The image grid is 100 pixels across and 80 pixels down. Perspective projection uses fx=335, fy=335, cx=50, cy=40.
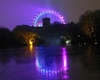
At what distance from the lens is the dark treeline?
322 feet


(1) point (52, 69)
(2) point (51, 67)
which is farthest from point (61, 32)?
(1) point (52, 69)

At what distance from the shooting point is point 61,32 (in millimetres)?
163000

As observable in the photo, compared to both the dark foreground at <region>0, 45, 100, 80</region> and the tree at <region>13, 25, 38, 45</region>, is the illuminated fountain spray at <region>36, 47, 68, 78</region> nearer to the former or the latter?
the dark foreground at <region>0, 45, 100, 80</region>

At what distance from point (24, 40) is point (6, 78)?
119 m

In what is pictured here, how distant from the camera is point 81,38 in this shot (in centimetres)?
12800

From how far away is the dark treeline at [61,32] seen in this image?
98.3m

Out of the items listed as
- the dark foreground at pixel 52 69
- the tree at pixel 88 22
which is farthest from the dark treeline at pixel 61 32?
the dark foreground at pixel 52 69

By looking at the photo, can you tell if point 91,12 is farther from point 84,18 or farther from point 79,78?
point 79,78

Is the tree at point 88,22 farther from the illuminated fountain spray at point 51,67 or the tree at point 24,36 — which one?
the illuminated fountain spray at point 51,67

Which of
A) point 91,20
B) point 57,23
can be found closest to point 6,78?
point 91,20

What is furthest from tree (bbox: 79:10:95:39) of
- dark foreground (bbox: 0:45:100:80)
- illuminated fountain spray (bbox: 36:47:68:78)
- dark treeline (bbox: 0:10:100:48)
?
illuminated fountain spray (bbox: 36:47:68:78)

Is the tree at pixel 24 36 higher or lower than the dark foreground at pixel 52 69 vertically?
higher

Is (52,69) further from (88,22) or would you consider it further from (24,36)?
(24,36)

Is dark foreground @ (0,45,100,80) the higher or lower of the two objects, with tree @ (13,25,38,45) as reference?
lower
